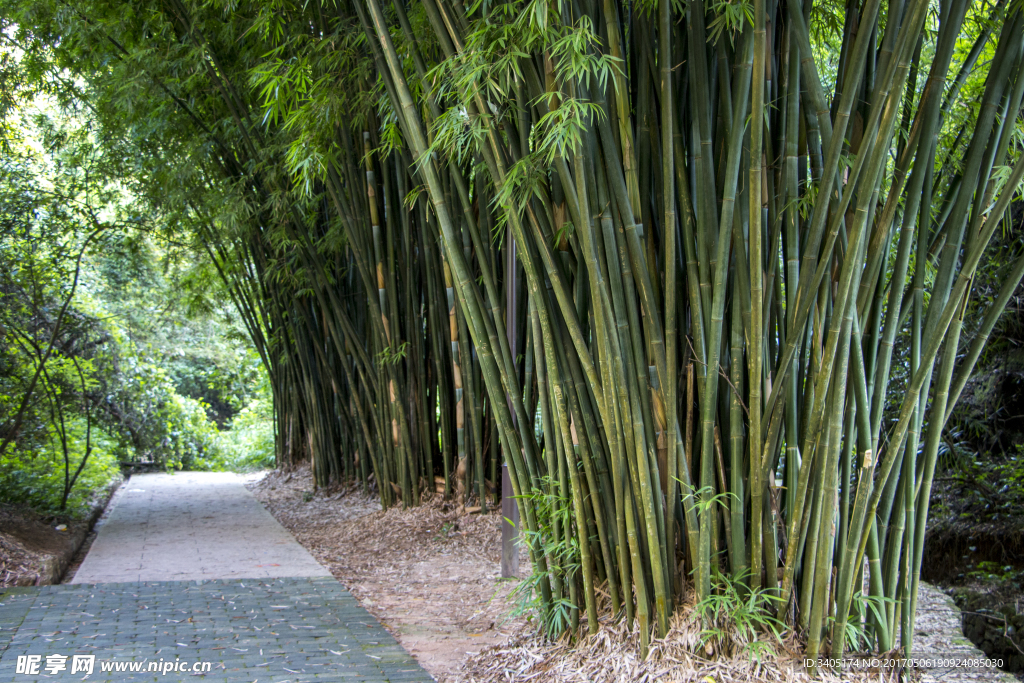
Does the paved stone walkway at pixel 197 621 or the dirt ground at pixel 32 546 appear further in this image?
the dirt ground at pixel 32 546

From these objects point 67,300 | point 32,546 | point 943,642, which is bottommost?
point 943,642

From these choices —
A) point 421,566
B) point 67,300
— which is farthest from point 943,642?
point 67,300

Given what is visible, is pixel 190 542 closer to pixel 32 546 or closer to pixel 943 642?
pixel 32 546

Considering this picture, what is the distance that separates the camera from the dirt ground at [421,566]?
97.2 inches

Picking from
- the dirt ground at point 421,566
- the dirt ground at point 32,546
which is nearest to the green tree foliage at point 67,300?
the dirt ground at point 32,546

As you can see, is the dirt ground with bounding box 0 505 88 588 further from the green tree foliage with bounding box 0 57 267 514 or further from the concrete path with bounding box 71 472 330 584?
the green tree foliage with bounding box 0 57 267 514

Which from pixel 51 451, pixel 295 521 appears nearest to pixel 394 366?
pixel 295 521

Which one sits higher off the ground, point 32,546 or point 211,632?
point 32,546

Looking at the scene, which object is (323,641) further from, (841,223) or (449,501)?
(841,223)

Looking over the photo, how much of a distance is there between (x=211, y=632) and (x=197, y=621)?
0.15m

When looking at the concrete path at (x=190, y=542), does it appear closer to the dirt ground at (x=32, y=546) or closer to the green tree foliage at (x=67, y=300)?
the dirt ground at (x=32, y=546)

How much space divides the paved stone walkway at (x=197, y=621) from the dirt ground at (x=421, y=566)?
0.12 meters

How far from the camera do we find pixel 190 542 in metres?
3.87

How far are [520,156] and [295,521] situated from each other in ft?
11.4
